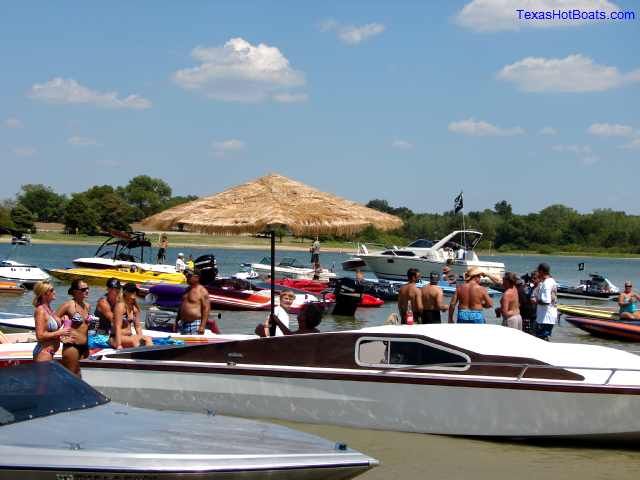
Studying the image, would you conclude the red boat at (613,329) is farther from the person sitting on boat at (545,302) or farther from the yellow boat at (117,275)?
the yellow boat at (117,275)

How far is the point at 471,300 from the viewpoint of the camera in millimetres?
13891

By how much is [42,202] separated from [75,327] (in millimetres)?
147900

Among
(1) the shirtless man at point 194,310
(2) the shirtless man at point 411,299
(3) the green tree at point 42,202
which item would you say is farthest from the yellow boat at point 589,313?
(3) the green tree at point 42,202

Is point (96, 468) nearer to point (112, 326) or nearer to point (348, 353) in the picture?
point (348, 353)

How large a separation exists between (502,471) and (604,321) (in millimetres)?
13852

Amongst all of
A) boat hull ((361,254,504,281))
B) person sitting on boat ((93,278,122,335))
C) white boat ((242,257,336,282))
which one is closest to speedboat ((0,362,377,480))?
person sitting on boat ((93,278,122,335))

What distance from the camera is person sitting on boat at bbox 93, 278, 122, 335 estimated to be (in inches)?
481

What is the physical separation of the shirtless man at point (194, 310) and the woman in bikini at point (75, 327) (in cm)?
369

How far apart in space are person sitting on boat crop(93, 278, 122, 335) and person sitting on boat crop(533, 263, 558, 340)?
7236 mm

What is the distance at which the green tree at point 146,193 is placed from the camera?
445 feet

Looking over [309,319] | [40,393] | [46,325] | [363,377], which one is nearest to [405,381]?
[363,377]

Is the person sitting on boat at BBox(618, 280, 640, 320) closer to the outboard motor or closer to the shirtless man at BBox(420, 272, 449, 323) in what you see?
the shirtless man at BBox(420, 272, 449, 323)

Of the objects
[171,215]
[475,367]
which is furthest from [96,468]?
[171,215]

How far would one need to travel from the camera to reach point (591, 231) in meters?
140
